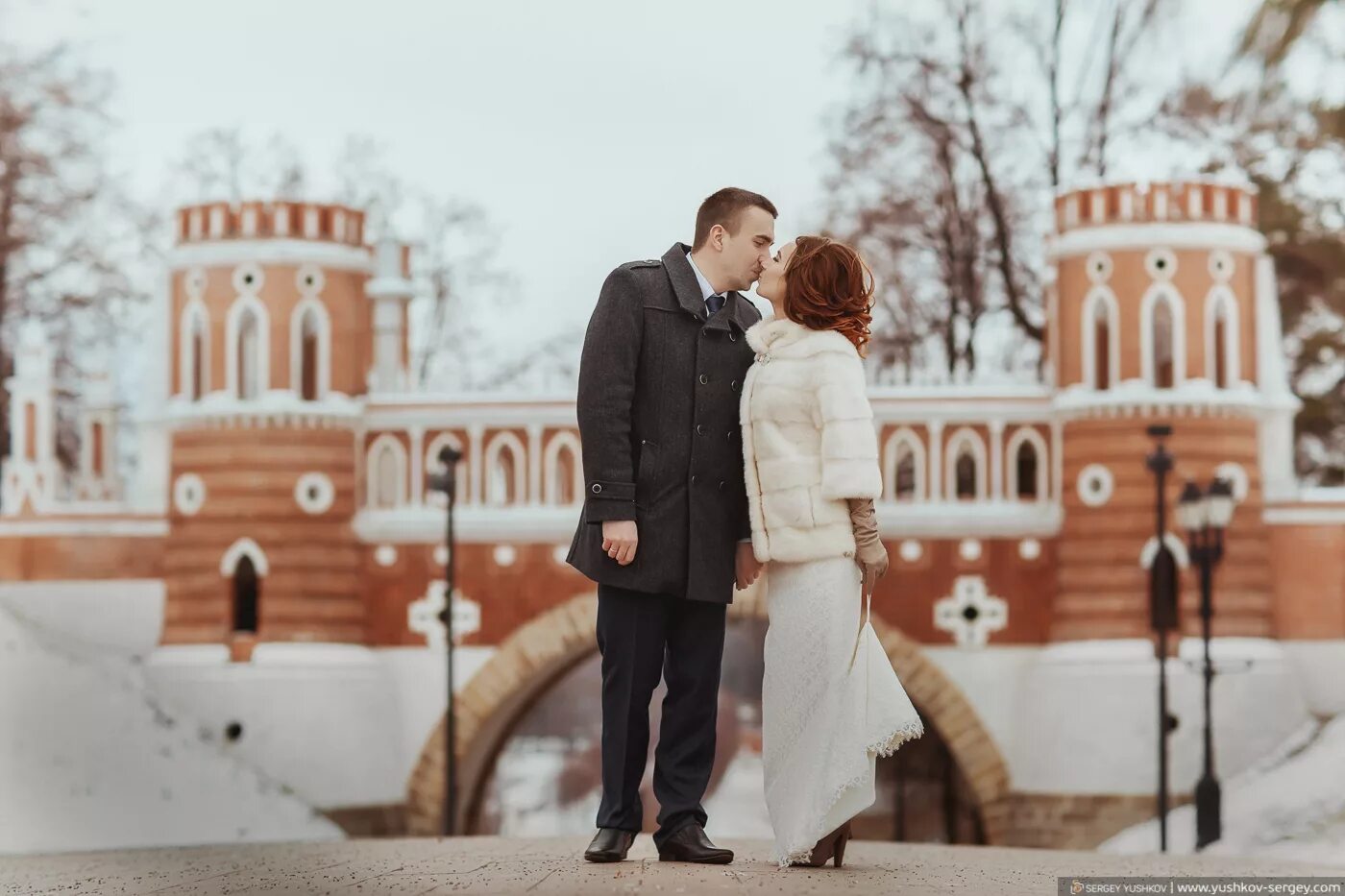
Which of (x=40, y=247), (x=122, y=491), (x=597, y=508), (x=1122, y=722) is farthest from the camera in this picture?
(x=40, y=247)

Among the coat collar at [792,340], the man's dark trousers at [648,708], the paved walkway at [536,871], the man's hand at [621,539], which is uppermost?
the coat collar at [792,340]

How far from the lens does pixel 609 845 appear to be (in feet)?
20.9

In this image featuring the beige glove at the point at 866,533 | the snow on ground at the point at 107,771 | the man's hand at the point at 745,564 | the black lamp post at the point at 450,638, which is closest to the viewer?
the beige glove at the point at 866,533

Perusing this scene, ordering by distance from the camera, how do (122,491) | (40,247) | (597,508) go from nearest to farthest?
(597,508) < (122,491) < (40,247)

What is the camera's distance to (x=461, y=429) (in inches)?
833

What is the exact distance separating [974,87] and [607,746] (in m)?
Answer: 19.8

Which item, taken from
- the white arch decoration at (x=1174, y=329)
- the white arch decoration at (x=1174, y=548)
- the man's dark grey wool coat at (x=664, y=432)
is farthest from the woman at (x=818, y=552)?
the white arch decoration at (x=1174, y=329)

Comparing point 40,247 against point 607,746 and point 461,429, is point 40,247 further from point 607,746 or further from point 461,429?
point 607,746

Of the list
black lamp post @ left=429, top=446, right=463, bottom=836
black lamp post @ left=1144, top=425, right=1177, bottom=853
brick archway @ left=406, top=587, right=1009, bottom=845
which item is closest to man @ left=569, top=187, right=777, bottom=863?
black lamp post @ left=1144, top=425, right=1177, bottom=853

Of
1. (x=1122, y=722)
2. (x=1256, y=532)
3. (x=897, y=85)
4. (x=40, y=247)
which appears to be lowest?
(x=1122, y=722)

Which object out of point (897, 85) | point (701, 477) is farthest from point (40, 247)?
point (701, 477)

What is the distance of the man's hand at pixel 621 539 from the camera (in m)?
6.33

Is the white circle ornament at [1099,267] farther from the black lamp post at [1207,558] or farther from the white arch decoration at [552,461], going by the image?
the white arch decoration at [552,461]

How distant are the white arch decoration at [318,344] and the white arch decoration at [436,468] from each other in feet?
3.83
